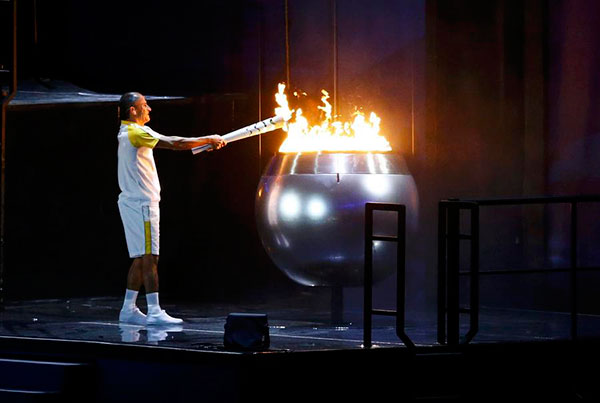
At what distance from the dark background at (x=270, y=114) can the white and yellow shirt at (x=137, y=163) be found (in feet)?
7.61

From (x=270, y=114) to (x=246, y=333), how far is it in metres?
4.70

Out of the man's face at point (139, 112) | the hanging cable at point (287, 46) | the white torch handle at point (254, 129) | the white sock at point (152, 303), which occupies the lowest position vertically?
the white sock at point (152, 303)

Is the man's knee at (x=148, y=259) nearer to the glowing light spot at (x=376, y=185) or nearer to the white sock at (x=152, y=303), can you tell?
the white sock at (x=152, y=303)

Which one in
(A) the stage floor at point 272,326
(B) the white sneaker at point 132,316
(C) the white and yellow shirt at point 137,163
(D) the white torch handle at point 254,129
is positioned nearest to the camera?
(A) the stage floor at point 272,326

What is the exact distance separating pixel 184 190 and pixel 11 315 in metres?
2.58

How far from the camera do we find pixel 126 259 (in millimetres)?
11820

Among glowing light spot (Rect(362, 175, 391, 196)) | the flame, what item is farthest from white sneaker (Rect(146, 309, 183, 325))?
glowing light spot (Rect(362, 175, 391, 196))

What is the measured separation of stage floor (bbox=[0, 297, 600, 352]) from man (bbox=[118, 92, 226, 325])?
0.24 metres

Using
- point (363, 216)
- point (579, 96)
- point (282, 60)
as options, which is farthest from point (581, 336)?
point (282, 60)

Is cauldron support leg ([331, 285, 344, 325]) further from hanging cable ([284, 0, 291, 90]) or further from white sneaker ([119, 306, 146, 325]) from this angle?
hanging cable ([284, 0, 291, 90])

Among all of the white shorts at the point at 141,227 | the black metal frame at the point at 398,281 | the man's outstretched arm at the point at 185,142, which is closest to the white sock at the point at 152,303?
the white shorts at the point at 141,227

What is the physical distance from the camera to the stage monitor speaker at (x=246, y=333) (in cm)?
736

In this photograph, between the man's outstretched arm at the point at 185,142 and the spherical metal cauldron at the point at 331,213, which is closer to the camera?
the spherical metal cauldron at the point at 331,213

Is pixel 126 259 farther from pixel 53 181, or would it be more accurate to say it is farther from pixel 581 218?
pixel 581 218
